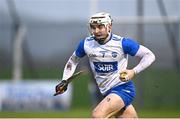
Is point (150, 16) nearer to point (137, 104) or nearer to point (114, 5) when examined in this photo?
point (114, 5)

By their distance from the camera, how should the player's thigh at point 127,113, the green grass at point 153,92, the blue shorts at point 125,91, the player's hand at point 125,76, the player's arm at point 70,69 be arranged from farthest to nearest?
the green grass at point 153,92, the player's arm at point 70,69, the player's thigh at point 127,113, the blue shorts at point 125,91, the player's hand at point 125,76

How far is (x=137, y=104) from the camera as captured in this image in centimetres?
2441

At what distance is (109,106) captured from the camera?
996cm

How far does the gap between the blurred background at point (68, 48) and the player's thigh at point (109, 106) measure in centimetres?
1251

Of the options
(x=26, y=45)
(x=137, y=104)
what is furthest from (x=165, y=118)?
(x=26, y=45)

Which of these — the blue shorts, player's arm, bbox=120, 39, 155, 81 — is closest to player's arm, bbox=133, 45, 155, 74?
player's arm, bbox=120, 39, 155, 81

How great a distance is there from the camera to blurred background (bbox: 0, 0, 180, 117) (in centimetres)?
2309

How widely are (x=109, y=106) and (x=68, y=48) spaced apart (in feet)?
54.5

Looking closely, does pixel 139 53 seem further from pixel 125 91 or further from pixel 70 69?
pixel 70 69

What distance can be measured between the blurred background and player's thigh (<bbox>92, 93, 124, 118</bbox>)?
41.0ft

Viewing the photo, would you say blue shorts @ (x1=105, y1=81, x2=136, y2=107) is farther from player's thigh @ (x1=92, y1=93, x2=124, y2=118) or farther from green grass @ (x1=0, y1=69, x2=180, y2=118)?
green grass @ (x1=0, y1=69, x2=180, y2=118)

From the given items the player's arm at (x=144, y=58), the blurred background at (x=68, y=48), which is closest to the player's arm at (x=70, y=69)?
the player's arm at (x=144, y=58)

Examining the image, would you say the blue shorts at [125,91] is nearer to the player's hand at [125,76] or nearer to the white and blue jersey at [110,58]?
the white and blue jersey at [110,58]

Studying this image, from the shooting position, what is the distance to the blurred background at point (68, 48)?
23.1 metres
